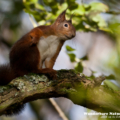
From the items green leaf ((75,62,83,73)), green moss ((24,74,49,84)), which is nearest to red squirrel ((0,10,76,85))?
green moss ((24,74,49,84))

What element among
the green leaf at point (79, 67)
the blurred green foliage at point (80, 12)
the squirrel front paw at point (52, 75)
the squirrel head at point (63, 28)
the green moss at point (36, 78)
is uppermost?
the blurred green foliage at point (80, 12)

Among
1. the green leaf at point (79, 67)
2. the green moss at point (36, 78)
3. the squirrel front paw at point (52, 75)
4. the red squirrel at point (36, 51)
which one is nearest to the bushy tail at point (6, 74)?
the red squirrel at point (36, 51)

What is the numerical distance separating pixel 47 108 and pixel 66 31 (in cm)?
180

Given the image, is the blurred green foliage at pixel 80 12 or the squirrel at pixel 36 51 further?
the blurred green foliage at pixel 80 12

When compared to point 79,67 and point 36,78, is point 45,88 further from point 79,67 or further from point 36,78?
point 79,67

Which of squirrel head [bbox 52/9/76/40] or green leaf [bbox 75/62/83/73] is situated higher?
squirrel head [bbox 52/9/76/40]

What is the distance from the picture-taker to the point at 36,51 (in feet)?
8.61

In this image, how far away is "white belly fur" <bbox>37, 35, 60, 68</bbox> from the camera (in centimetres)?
279

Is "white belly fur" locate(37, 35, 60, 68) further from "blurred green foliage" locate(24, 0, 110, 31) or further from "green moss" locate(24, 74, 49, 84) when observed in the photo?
"green moss" locate(24, 74, 49, 84)

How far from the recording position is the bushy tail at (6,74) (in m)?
2.29

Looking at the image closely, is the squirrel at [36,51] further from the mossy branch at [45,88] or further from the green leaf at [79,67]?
the green leaf at [79,67]

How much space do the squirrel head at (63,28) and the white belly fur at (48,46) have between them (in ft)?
0.35

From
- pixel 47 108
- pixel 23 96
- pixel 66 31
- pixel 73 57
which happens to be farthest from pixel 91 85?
pixel 47 108

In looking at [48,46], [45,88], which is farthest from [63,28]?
[45,88]
